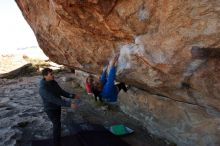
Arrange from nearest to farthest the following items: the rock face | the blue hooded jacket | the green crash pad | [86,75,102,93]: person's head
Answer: the rock face
the blue hooded jacket
[86,75,102,93]: person's head
the green crash pad

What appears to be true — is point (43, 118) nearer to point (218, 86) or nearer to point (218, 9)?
point (218, 86)

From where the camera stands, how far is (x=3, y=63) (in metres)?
26.0

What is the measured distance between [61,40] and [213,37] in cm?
590

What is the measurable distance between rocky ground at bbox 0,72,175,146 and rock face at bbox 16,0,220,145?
2.48ft

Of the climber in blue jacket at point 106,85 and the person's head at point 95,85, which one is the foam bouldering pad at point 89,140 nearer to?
the climber in blue jacket at point 106,85

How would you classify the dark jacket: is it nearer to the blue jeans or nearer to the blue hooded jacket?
the blue jeans

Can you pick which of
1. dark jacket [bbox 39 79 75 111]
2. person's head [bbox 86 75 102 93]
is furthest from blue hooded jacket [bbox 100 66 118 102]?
dark jacket [bbox 39 79 75 111]

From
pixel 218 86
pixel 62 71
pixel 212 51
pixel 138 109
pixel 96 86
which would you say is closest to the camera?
pixel 212 51

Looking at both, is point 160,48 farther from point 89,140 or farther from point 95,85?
point 89,140

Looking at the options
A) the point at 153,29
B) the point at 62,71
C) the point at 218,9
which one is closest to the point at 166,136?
the point at 153,29

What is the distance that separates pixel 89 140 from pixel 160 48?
366cm

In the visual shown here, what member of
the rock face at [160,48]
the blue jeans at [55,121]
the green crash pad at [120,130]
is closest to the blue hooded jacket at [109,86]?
the rock face at [160,48]

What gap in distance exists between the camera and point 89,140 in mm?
8641

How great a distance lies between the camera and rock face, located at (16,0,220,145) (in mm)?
5840
